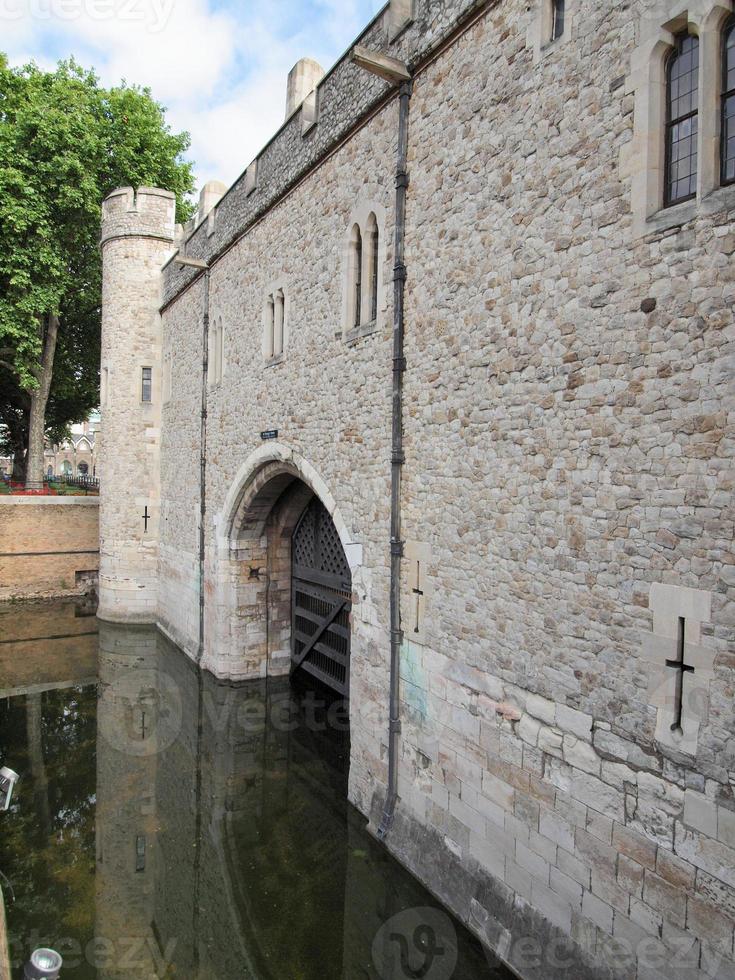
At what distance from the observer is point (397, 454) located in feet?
20.7

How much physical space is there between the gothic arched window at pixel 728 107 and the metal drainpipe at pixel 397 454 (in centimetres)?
306

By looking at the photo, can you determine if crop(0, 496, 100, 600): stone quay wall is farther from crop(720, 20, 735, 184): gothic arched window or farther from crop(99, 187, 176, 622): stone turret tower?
crop(720, 20, 735, 184): gothic arched window

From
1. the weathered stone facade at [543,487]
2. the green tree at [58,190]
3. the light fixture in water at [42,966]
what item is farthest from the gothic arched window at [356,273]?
the green tree at [58,190]

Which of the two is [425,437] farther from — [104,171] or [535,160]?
[104,171]

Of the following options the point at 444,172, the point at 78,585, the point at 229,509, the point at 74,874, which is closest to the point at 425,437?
the point at 444,172

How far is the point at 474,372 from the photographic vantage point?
5383 millimetres

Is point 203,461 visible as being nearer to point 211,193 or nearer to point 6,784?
point 211,193

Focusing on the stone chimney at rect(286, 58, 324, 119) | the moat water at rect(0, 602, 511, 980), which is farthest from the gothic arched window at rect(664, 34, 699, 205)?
the stone chimney at rect(286, 58, 324, 119)

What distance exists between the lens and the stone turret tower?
15344 mm

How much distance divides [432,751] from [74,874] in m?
3.50

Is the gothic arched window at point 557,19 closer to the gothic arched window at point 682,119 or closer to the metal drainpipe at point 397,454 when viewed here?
the gothic arched window at point 682,119

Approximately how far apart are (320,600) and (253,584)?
1.44m

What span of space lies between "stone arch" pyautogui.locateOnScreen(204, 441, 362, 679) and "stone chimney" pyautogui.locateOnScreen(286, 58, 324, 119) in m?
5.38

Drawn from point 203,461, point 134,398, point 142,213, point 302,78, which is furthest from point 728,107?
point 142,213
